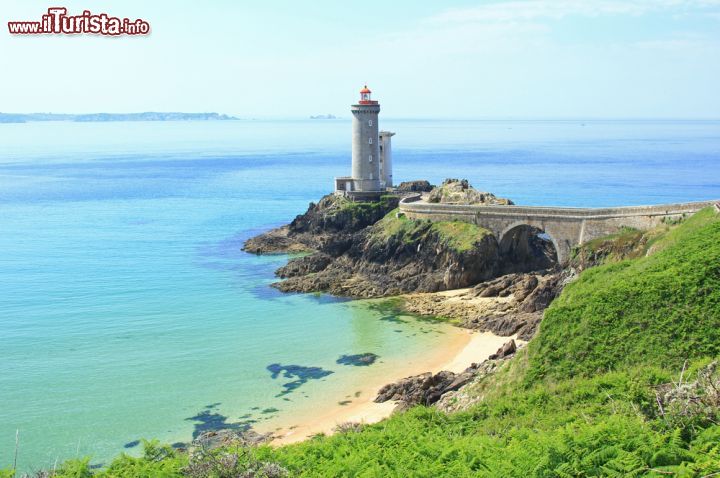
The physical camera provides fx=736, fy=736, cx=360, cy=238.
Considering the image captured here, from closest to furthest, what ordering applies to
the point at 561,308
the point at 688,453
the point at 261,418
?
the point at 688,453
the point at 561,308
the point at 261,418

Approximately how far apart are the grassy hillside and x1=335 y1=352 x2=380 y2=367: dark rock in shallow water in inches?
384

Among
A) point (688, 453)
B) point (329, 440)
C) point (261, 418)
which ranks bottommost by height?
point (261, 418)

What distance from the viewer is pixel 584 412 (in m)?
19.5

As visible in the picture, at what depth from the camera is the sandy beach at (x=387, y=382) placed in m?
28.8

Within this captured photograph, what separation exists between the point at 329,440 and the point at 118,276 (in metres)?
40.6

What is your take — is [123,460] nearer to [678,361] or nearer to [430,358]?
[678,361]

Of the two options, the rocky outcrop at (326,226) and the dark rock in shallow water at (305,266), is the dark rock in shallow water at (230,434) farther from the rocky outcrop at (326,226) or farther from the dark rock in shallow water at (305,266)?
the rocky outcrop at (326,226)

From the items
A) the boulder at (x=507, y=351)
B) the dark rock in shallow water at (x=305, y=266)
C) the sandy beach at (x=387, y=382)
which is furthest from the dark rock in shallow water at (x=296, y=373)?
the dark rock in shallow water at (x=305, y=266)

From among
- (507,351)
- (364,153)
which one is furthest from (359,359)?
(364,153)

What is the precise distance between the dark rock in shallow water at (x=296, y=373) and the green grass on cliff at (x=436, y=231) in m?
18.2

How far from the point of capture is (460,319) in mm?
43125

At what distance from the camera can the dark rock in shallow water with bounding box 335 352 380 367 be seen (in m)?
36.7

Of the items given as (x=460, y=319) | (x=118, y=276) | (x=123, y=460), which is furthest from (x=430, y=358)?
(x=118, y=276)

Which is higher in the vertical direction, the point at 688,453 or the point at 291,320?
the point at 688,453
